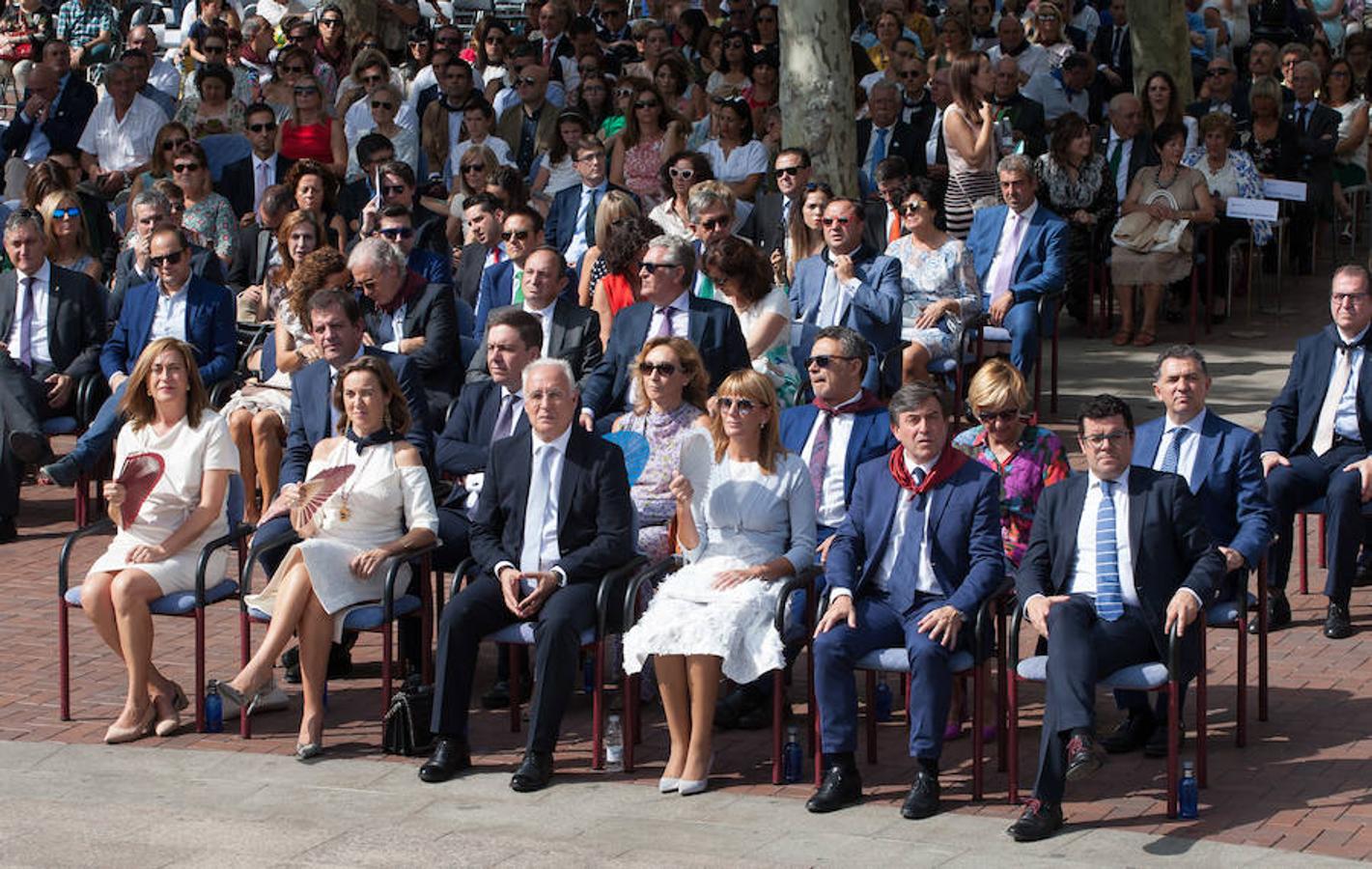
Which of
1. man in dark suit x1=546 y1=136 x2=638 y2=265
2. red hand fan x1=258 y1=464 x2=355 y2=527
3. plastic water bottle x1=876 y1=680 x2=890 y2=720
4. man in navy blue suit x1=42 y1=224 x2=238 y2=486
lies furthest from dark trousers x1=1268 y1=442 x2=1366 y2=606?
man in navy blue suit x1=42 y1=224 x2=238 y2=486

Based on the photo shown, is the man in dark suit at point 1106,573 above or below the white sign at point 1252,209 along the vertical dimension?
Result: below

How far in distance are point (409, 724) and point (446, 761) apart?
32cm

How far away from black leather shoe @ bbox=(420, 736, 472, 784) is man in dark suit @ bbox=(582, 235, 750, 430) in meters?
2.15

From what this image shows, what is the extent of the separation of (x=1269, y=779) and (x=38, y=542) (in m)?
6.72

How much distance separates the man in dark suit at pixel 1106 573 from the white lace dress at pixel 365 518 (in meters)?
2.34

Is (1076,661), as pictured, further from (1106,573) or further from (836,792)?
(836,792)

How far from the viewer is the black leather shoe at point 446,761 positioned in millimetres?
8180

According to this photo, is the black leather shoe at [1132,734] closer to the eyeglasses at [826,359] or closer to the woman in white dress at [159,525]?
the eyeglasses at [826,359]

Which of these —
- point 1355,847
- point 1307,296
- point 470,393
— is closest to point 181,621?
point 470,393

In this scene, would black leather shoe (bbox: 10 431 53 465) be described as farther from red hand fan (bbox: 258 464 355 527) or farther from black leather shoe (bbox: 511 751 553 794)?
black leather shoe (bbox: 511 751 553 794)

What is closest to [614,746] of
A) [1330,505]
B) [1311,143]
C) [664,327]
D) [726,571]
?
[726,571]

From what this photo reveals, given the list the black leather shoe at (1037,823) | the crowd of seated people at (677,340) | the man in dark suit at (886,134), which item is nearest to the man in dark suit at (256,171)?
the crowd of seated people at (677,340)

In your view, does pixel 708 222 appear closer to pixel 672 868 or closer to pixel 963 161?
pixel 963 161

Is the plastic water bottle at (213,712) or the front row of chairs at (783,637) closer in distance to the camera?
the front row of chairs at (783,637)
